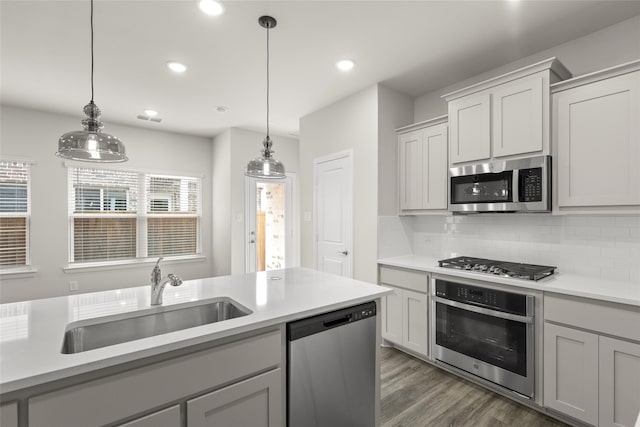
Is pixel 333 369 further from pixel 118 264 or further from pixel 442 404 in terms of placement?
pixel 118 264

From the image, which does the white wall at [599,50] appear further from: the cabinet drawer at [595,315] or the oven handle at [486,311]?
the oven handle at [486,311]

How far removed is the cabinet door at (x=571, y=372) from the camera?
6.18 ft

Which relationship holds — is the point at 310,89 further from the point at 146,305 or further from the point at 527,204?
the point at 146,305

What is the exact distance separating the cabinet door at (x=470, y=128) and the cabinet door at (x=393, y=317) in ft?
Answer: 4.65

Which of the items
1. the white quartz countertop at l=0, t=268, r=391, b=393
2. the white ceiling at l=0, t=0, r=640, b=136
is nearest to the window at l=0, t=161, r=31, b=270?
the white ceiling at l=0, t=0, r=640, b=136

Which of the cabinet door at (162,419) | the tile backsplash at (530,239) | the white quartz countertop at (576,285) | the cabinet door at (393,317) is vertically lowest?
the cabinet door at (393,317)

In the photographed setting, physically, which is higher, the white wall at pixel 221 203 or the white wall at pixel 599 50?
the white wall at pixel 599 50

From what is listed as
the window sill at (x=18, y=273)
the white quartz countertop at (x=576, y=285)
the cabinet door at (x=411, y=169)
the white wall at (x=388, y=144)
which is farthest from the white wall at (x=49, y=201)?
the white quartz countertop at (x=576, y=285)

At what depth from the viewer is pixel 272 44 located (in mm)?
2492

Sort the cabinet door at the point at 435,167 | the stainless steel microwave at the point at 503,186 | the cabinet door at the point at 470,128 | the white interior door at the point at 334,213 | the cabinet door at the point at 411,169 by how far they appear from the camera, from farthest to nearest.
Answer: the white interior door at the point at 334,213
the cabinet door at the point at 411,169
the cabinet door at the point at 435,167
the cabinet door at the point at 470,128
the stainless steel microwave at the point at 503,186

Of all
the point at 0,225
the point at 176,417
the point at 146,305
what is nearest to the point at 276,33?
the point at 146,305

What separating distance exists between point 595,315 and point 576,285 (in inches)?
9.3

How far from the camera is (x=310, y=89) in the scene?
3369 mm

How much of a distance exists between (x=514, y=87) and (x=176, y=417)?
3005 mm
